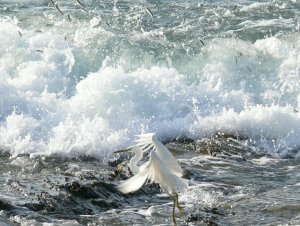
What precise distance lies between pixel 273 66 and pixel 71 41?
3932mm

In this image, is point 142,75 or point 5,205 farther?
point 142,75

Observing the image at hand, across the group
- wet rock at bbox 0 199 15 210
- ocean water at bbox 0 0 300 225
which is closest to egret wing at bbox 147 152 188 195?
ocean water at bbox 0 0 300 225

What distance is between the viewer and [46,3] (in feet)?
51.2

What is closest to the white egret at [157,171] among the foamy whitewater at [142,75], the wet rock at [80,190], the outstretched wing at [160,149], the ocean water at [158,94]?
the outstretched wing at [160,149]

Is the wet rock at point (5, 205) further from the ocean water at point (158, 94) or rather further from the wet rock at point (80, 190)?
the wet rock at point (80, 190)

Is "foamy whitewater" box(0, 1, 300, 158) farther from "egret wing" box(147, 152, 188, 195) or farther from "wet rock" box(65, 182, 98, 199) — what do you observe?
"egret wing" box(147, 152, 188, 195)

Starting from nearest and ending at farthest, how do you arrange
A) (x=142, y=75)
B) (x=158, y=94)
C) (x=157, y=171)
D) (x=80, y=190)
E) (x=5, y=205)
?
(x=157, y=171) < (x=5, y=205) < (x=80, y=190) < (x=158, y=94) < (x=142, y=75)

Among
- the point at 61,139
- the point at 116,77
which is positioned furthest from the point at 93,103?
the point at 61,139

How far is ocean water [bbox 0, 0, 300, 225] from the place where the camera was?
22.0ft

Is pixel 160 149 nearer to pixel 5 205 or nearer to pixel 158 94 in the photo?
pixel 5 205

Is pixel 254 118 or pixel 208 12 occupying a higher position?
pixel 208 12

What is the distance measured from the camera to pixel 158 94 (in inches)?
408

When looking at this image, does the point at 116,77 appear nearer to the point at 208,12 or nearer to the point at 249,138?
the point at 249,138

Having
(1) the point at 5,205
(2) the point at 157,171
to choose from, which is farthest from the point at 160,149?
(1) the point at 5,205
